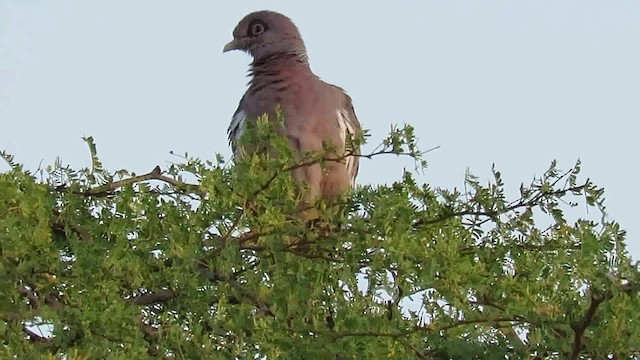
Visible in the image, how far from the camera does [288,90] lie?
436 cm

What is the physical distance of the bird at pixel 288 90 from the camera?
4.14m

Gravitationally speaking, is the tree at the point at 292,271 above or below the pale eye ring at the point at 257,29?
below

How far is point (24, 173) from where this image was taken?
233cm

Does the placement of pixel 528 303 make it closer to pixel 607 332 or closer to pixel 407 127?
pixel 607 332

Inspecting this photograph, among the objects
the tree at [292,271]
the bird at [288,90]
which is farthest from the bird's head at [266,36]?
the tree at [292,271]

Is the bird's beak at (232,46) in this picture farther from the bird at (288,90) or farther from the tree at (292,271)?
the tree at (292,271)

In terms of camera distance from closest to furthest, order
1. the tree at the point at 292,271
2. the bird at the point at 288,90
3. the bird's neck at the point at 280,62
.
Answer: the tree at the point at 292,271, the bird at the point at 288,90, the bird's neck at the point at 280,62

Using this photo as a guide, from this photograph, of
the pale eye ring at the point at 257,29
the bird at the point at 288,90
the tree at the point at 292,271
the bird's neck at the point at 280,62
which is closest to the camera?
the tree at the point at 292,271

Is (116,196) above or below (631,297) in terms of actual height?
above

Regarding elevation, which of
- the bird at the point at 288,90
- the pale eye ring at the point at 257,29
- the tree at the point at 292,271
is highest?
the pale eye ring at the point at 257,29

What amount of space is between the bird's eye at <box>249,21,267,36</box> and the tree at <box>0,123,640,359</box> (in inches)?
99.6

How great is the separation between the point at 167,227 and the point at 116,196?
0.18m

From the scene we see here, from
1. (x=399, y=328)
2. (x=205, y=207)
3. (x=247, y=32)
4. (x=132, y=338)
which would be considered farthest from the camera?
(x=247, y=32)

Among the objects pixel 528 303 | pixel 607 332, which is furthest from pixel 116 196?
pixel 607 332
